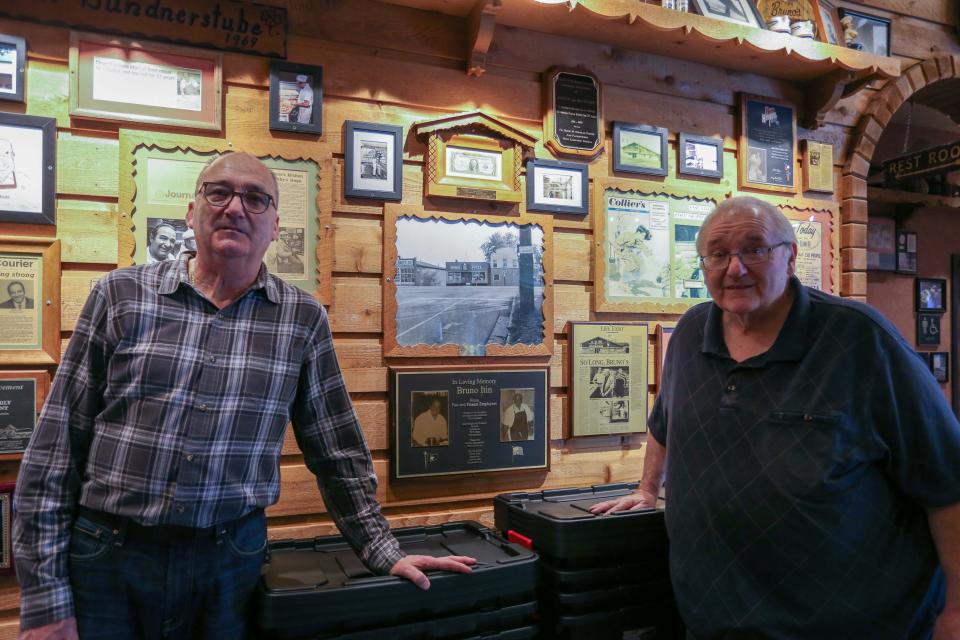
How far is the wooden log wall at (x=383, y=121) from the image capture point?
6.22 feet

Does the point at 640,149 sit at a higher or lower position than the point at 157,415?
higher

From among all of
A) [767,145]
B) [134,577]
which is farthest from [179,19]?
[767,145]

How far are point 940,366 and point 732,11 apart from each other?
3.38 meters

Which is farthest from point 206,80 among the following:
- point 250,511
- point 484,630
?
point 484,630

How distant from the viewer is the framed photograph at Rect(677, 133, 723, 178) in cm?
266

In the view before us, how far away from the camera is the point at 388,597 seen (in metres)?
1.47

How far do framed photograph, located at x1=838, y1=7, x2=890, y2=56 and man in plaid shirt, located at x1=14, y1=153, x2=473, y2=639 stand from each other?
2776 millimetres

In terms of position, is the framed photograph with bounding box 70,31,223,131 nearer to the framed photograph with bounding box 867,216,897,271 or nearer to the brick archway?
the brick archway

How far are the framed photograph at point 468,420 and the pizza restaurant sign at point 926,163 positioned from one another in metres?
2.65

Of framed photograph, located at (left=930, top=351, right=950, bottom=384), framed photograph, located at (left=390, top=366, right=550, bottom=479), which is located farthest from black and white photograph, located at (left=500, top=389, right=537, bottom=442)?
framed photograph, located at (left=930, top=351, right=950, bottom=384)

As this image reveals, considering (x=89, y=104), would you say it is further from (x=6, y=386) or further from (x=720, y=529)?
(x=720, y=529)

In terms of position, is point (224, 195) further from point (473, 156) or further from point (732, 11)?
point (732, 11)

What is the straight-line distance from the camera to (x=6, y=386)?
1798 mm

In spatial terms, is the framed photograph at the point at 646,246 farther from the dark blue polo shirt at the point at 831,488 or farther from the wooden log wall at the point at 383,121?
the dark blue polo shirt at the point at 831,488
